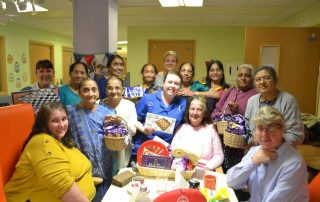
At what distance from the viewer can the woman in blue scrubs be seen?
2.21 metres

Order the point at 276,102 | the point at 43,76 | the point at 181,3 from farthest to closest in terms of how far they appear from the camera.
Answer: the point at 181,3
the point at 43,76
the point at 276,102

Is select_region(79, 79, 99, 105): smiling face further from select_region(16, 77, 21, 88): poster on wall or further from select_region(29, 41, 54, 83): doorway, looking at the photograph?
select_region(29, 41, 54, 83): doorway

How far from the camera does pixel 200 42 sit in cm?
623

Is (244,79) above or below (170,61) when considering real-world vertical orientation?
below

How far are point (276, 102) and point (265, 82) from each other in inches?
6.9

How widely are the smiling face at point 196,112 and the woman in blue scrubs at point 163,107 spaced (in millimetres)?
148

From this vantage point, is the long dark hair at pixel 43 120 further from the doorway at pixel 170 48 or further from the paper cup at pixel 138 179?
the doorway at pixel 170 48

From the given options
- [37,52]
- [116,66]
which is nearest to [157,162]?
[116,66]

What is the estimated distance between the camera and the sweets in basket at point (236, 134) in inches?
72.4

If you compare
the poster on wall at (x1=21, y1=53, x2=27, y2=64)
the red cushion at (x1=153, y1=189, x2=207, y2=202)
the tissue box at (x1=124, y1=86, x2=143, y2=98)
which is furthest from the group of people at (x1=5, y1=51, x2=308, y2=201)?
the poster on wall at (x1=21, y1=53, x2=27, y2=64)

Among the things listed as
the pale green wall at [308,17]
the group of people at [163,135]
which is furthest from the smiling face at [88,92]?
the pale green wall at [308,17]

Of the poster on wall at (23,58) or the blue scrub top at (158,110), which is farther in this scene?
the poster on wall at (23,58)

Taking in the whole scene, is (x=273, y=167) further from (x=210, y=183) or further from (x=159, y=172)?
(x=159, y=172)

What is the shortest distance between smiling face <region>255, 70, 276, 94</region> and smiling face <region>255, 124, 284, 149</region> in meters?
0.66
